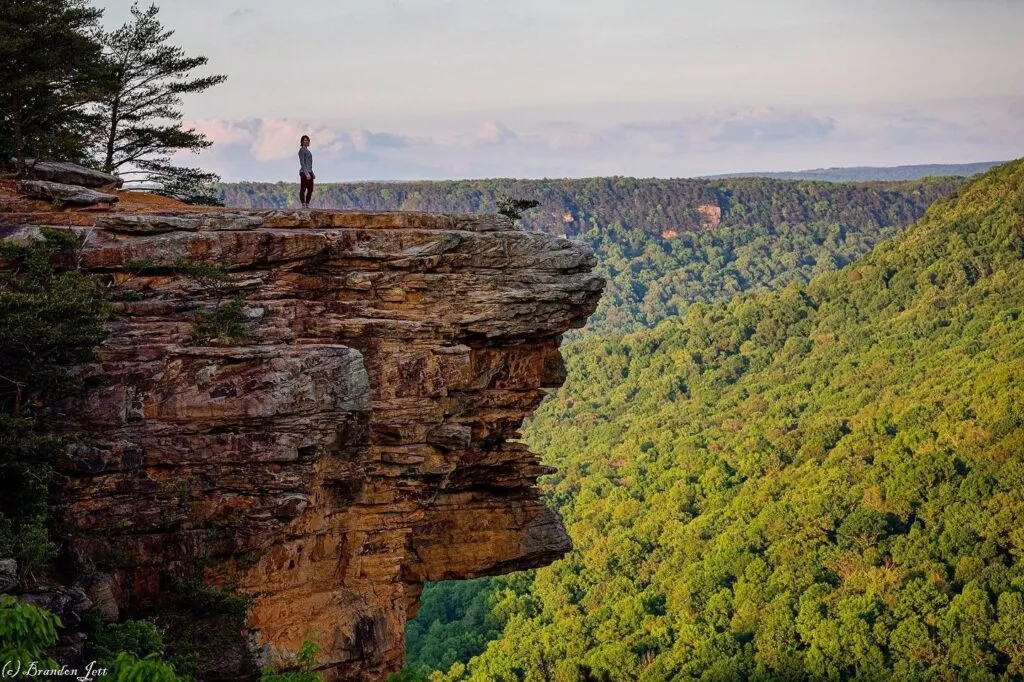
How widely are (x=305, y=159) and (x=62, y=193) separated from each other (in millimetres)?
5467

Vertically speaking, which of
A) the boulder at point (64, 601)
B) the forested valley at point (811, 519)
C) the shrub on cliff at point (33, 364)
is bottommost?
the forested valley at point (811, 519)

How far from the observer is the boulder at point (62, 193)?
1014 inches

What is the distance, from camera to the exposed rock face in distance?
1080 inches

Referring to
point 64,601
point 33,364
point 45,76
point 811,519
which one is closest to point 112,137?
point 45,76

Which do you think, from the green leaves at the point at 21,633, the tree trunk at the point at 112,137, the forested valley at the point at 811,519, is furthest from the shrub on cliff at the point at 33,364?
the forested valley at the point at 811,519

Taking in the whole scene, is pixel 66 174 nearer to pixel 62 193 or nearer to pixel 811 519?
pixel 62 193

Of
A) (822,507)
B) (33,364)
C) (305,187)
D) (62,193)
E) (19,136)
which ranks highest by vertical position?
(19,136)

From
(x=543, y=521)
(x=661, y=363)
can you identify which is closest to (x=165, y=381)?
(x=543, y=521)

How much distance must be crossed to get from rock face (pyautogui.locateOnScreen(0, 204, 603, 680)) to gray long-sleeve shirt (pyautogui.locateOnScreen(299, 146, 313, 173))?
3209 mm

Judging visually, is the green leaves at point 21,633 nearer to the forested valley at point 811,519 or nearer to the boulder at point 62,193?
the boulder at point 62,193

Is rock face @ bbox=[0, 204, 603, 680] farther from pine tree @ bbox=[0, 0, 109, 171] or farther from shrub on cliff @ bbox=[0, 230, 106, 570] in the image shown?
pine tree @ bbox=[0, 0, 109, 171]

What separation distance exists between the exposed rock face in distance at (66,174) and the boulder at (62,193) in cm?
103

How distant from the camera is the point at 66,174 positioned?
2759cm

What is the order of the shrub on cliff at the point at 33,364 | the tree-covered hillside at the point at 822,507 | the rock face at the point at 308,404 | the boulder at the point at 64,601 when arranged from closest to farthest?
1. the boulder at the point at 64,601
2. the shrub on cliff at the point at 33,364
3. the rock face at the point at 308,404
4. the tree-covered hillside at the point at 822,507
